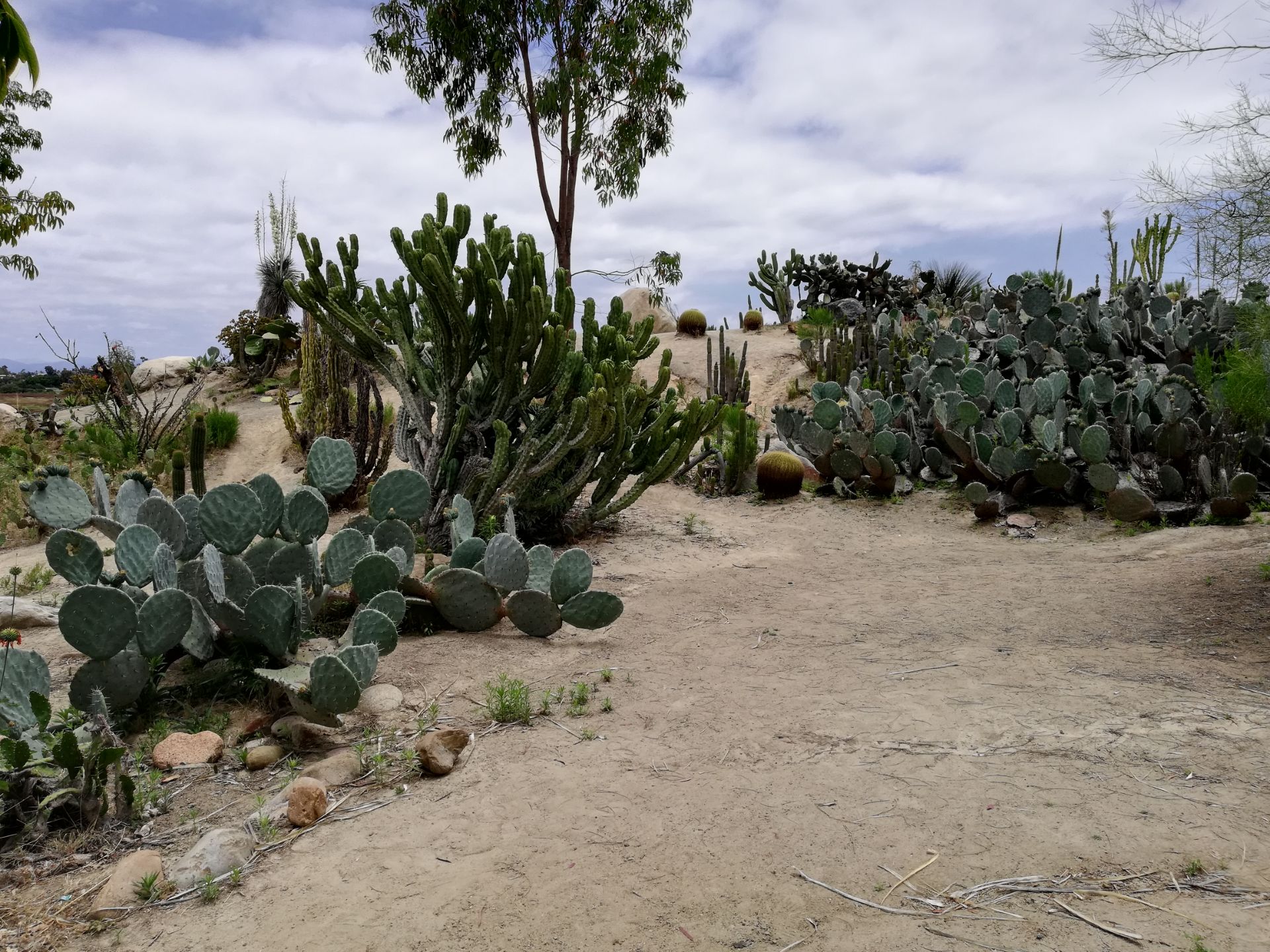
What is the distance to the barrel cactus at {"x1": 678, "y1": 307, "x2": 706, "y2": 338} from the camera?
63.9 feet

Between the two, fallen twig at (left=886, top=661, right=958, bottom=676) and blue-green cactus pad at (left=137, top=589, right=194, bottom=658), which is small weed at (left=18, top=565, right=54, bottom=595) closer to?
blue-green cactus pad at (left=137, top=589, right=194, bottom=658)

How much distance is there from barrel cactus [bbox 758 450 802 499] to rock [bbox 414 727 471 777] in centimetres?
672

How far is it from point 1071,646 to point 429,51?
1689cm

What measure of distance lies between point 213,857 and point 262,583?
72.4 inches

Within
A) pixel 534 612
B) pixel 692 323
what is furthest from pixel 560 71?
pixel 534 612

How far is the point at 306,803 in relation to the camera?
3.14 meters

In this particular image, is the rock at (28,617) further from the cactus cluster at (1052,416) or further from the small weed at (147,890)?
the cactus cluster at (1052,416)

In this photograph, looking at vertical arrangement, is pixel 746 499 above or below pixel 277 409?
below

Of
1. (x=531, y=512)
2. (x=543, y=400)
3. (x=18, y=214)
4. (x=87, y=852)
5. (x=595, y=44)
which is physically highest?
(x=595, y=44)

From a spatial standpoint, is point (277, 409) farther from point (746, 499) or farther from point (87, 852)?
point (87, 852)

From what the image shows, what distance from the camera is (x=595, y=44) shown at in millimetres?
17703

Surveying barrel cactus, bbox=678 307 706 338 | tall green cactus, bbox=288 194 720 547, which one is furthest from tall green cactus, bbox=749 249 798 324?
tall green cactus, bbox=288 194 720 547

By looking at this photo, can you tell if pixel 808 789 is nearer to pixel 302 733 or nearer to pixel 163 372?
pixel 302 733

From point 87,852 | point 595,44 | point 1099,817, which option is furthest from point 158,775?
point 595,44
